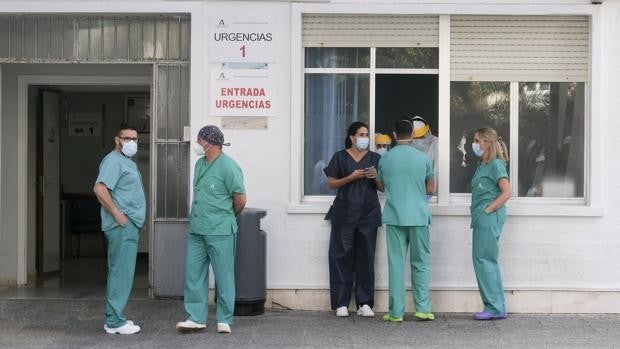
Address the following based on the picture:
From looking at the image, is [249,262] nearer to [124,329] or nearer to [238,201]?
[238,201]

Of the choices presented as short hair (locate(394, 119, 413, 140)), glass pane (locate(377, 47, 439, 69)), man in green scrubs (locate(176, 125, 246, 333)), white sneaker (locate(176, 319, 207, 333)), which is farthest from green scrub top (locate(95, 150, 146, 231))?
glass pane (locate(377, 47, 439, 69))

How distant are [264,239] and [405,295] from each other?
1453mm

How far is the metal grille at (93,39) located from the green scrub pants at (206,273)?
2408mm

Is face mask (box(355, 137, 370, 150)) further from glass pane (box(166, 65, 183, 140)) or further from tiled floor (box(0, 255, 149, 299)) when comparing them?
tiled floor (box(0, 255, 149, 299))

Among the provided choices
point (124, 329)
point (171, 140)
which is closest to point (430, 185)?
point (171, 140)

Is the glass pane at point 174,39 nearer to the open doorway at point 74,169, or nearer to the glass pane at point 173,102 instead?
the glass pane at point 173,102

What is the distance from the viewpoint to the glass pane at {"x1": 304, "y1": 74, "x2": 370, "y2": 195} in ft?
30.5

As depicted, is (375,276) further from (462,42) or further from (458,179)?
(462,42)

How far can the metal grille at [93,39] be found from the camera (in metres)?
9.41

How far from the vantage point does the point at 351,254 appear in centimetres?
884

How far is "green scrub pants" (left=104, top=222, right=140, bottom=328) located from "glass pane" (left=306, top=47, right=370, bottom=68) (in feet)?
8.57

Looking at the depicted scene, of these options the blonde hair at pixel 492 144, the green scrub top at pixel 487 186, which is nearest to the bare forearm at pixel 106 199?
the green scrub top at pixel 487 186

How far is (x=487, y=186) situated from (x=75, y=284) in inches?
199

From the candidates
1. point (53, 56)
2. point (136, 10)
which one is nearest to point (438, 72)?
point (136, 10)
